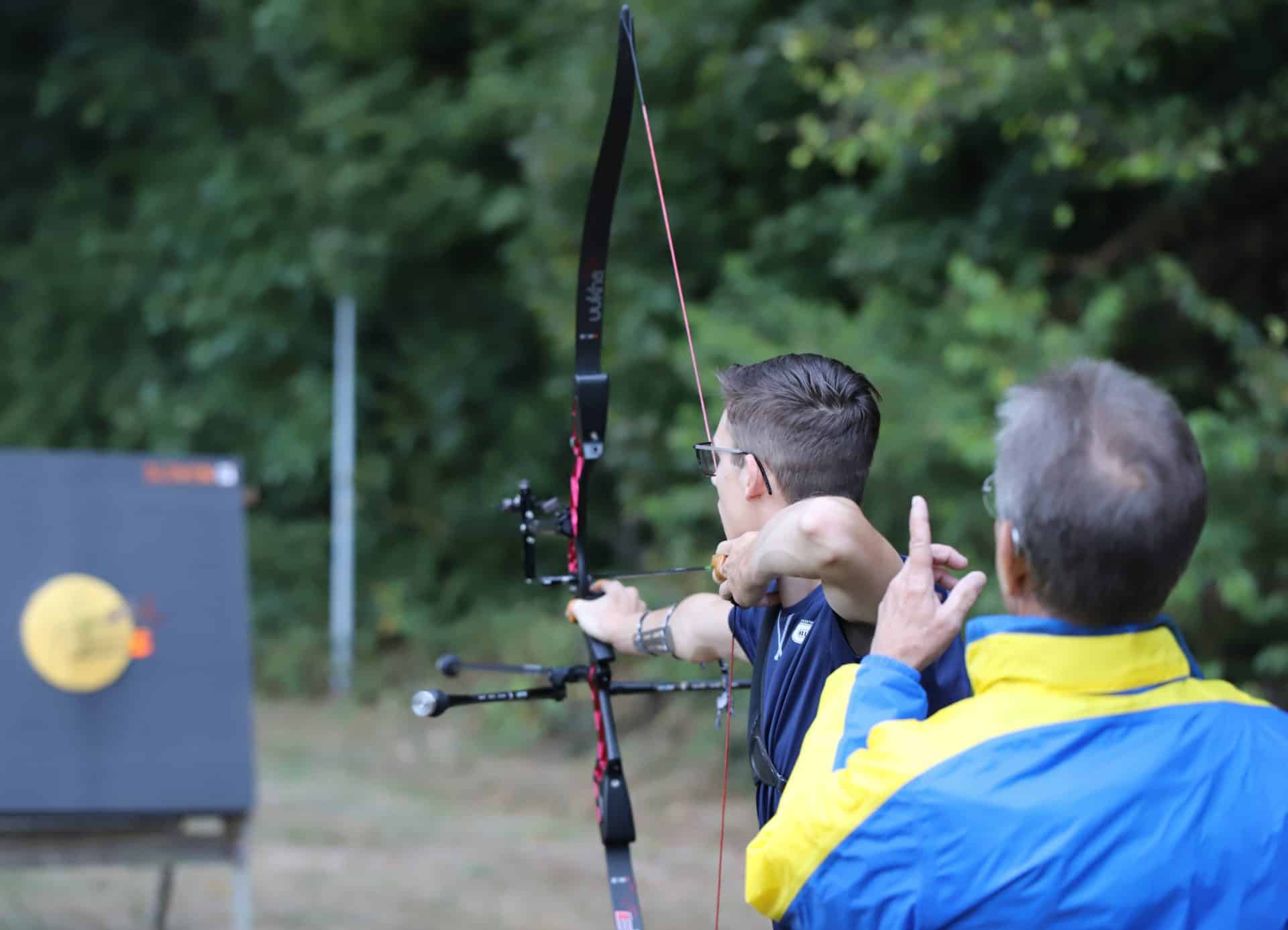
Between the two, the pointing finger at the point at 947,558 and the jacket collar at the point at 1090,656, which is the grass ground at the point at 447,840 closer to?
the pointing finger at the point at 947,558

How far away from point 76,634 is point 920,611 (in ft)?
11.7

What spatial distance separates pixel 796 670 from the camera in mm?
1691

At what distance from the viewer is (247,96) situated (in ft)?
33.7

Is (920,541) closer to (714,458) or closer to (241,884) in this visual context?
(714,458)

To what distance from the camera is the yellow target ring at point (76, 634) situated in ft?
13.8

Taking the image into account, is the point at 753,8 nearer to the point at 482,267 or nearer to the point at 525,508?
the point at 482,267

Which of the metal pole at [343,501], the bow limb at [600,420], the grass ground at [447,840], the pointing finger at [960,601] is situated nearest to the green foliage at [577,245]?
the metal pole at [343,501]

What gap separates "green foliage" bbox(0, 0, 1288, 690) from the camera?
5129 millimetres

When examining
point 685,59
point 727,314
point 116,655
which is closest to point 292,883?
point 116,655

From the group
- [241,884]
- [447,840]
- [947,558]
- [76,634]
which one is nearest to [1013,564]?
[947,558]

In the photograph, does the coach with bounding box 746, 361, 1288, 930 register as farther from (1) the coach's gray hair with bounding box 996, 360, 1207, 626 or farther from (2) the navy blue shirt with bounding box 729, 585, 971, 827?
(2) the navy blue shirt with bounding box 729, 585, 971, 827

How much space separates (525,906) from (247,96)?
7.30 meters

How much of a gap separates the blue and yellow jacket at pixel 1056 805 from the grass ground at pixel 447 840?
3.63 metres

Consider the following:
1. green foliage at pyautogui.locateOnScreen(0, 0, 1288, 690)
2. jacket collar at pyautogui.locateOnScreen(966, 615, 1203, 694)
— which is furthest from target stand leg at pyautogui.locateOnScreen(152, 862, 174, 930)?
jacket collar at pyautogui.locateOnScreen(966, 615, 1203, 694)
